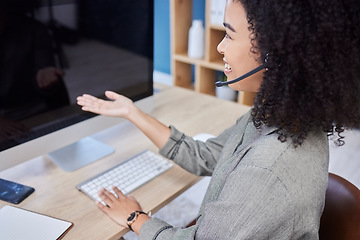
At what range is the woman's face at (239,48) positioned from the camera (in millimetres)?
744

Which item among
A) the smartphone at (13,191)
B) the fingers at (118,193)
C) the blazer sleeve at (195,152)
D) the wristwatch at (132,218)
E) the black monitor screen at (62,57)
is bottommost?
the wristwatch at (132,218)

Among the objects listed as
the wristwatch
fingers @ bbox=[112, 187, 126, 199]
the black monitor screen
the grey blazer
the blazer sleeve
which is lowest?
the wristwatch

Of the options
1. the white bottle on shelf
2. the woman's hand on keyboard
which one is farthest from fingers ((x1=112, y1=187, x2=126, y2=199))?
the white bottle on shelf

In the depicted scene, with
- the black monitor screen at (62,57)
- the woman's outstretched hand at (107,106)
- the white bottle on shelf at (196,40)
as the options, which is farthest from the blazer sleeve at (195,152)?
the white bottle on shelf at (196,40)

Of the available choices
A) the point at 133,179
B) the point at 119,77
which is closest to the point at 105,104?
the point at 119,77

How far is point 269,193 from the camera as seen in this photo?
2.17ft

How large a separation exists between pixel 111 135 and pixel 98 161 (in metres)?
0.18

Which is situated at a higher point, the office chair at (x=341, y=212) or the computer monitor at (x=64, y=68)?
the computer monitor at (x=64, y=68)

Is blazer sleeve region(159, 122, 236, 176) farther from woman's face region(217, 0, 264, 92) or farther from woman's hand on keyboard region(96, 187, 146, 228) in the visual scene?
woman's face region(217, 0, 264, 92)

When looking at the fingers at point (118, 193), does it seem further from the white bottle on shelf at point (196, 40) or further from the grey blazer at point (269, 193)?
the white bottle on shelf at point (196, 40)

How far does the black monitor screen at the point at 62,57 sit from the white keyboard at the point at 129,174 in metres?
0.20

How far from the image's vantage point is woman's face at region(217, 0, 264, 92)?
0.74m

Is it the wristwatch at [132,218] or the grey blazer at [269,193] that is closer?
the grey blazer at [269,193]

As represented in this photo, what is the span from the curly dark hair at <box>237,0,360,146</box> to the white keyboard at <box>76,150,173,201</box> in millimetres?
457
